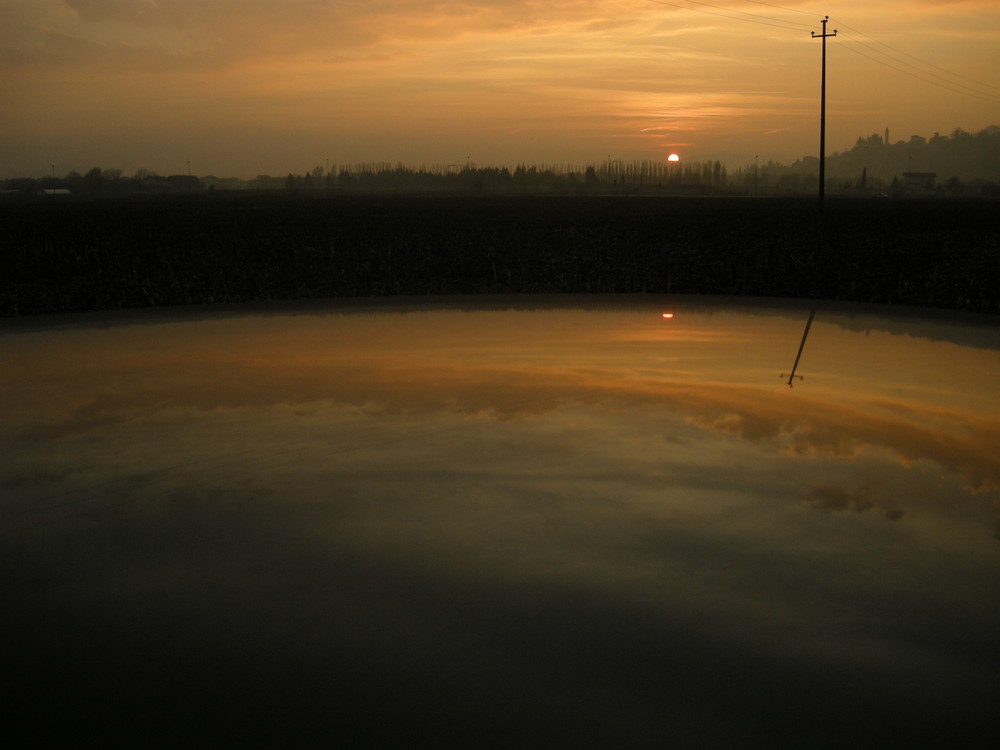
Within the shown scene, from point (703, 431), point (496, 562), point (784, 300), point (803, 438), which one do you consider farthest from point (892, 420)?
point (784, 300)

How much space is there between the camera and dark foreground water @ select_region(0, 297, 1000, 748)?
167 inches

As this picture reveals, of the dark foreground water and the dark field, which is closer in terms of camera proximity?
the dark foreground water

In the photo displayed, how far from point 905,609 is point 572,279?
1969cm

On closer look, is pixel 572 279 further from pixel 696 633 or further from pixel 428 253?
pixel 696 633

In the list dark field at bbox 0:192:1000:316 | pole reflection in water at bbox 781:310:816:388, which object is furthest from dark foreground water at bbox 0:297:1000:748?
dark field at bbox 0:192:1000:316

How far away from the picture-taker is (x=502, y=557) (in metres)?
5.89

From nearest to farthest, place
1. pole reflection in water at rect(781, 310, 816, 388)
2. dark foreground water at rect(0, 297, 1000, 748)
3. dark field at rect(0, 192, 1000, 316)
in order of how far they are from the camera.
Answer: dark foreground water at rect(0, 297, 1000, 748) < pole reflection in water at rect(781, 310, 816, 388) < dark field at rect(0, 192, 1000, 316)

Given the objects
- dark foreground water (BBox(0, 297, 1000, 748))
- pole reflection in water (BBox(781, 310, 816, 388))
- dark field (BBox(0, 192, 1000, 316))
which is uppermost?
dark field (BBox(0, 192, 1000, 316))

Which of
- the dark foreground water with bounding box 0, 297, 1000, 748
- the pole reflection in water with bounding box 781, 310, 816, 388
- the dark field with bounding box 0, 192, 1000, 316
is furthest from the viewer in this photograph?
the dark field with bounding box 0, 192, 1000, 316

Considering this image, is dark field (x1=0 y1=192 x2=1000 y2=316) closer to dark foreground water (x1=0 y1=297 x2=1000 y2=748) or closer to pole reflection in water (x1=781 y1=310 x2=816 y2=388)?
pole reflection in water (x1=781 y1=310 x2=816 y2=388)

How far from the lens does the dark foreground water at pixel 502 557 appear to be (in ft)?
Result: 14.0

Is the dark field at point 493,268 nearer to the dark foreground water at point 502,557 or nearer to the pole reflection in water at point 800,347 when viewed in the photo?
the pole reflection in water at point 800,347

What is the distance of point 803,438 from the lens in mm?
8641

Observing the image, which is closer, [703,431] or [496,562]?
[496,562]
